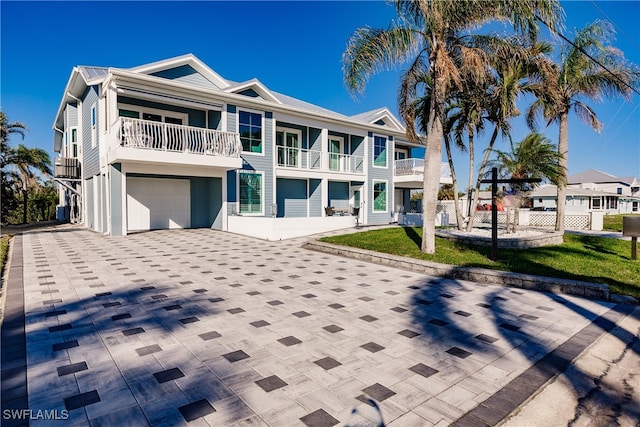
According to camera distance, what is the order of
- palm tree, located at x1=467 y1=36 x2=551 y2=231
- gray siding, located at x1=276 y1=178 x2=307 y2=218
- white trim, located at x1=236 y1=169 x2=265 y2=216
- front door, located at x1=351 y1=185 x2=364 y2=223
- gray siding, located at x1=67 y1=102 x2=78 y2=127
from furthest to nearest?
front door, located at x1=351 y1=185 x2=364 y2=223 < gray siding, located at x1=67 y1=102 x2=78 y2=127 < gray siding, located at x1=276 y1=178 x2=307 y2=218 < white trim, located at x1=236 y1=169 x2=265 y2=216 < palm tree, located at x1=467 y1=36 x2=551 y2=231

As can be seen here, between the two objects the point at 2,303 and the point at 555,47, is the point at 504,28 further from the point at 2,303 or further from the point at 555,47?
the point at 2,303

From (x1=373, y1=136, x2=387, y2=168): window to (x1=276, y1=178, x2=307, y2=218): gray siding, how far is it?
5.22 meters

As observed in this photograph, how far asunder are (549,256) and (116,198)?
14.3 metres

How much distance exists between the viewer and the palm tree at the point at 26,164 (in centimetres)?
1925

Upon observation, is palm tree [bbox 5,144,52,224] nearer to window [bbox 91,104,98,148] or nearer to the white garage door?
window [bbox 91,104,98,148]

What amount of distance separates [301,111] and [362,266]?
1085cm

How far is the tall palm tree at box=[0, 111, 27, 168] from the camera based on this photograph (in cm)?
1844

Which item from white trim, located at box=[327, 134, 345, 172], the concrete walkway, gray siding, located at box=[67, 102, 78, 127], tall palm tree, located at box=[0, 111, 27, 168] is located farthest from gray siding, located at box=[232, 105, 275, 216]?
tall palm tree, located at box=[0, 111, 27, 168]

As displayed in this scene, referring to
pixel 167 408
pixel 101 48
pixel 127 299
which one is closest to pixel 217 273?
pixel 127 299

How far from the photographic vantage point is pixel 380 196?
2136 centimetres

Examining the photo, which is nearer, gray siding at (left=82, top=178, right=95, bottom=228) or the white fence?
gray siding at (left=82, top=178, right=95, bottom=228)

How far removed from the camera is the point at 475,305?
5.26 metres

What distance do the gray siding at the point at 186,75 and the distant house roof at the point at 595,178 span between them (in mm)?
56600

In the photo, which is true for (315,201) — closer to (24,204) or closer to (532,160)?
(532,160)
